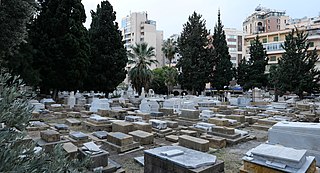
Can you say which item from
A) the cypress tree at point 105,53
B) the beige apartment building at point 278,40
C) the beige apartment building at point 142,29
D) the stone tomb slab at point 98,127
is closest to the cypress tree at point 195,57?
the cypress tree at point 105,53

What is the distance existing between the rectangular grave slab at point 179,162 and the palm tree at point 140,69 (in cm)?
2530

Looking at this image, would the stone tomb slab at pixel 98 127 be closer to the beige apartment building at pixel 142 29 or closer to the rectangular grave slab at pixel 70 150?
the rectangular grave slab at pixel 70 150

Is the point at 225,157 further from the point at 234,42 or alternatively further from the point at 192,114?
the point at 234,42

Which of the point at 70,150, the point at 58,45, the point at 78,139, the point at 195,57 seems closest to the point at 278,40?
the point at 195,57

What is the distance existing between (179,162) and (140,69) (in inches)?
1039

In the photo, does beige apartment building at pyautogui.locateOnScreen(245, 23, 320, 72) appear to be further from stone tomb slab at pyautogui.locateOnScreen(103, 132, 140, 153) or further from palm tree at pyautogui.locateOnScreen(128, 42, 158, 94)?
stone tomb slab at pyautogui.locateOnScreen(103, 132, 140, 153)

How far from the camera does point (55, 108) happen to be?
1259 cm

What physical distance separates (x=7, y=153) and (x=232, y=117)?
398 inches

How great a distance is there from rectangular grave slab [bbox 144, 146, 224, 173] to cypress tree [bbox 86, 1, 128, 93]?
1688cm

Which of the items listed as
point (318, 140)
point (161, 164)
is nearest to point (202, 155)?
point (161, 164)

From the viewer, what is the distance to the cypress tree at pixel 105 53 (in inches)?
830

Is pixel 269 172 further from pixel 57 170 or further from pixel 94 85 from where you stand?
pixel 94 85

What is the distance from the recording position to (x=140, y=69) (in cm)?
3020

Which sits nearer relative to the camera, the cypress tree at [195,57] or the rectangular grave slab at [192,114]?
the rectangular grave slab at [192,114]
